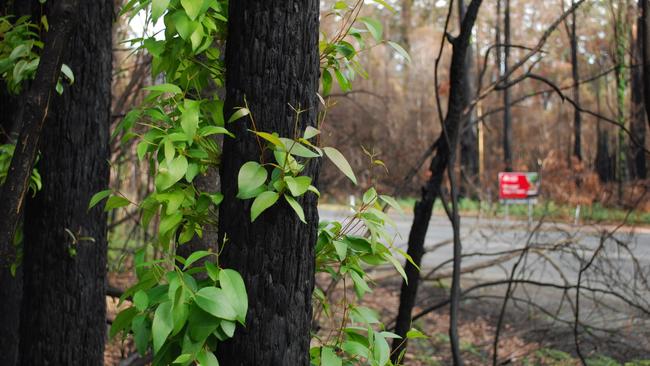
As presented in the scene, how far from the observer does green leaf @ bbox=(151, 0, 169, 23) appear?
1.48m

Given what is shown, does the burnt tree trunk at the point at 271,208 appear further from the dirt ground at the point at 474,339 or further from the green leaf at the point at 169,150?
the dirt ground at the point at 474,339

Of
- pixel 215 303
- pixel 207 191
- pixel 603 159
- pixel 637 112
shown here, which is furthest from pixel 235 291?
pixel 603 159

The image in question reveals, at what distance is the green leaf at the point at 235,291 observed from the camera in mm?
1455

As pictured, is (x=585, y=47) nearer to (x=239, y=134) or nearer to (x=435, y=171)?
(x=435, y=171)

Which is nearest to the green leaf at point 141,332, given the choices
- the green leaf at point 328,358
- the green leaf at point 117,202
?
the green leaf at point 117,202

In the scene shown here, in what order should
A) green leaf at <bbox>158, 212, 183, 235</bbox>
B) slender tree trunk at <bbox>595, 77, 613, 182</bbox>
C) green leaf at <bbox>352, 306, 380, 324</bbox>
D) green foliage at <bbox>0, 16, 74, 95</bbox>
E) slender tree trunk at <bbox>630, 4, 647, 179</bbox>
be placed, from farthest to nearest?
slender tree trunk at <bbox>595, 77, 613, 182</bbox>, slender tree trunk at <bbox>630, 4, 647, 179</bbox>, green foliage at <bbox>0, 16, 74, 95</bbox>, green leaf at <bbox>352, 306, 380, 324</bbox>, green leaf at <bbox>158, 212, 183, 235</bbox>

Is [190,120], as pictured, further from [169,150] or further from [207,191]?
[207,191]

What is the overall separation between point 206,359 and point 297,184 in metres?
0.44

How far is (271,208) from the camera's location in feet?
5.15

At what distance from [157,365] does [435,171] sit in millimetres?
2723

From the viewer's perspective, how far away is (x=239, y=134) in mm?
1608

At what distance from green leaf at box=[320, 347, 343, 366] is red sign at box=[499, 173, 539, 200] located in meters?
17.7

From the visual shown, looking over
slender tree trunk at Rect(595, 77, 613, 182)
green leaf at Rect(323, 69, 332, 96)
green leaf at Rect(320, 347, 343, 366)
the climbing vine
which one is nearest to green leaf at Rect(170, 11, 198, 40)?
the climbing vine

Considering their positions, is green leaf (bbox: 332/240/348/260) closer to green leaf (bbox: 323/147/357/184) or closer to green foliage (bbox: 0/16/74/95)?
green leaf (bbox: 323/147/357/184)
